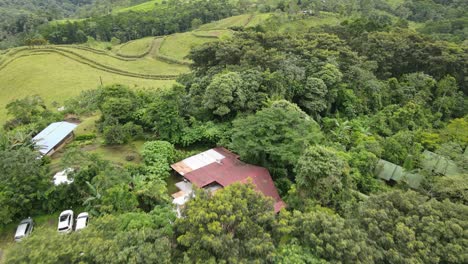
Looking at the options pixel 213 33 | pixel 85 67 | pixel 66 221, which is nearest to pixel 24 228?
pixel 66 221

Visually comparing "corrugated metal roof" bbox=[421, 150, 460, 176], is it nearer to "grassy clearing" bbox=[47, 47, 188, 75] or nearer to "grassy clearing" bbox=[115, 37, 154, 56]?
"grassy clearing" bbox=[47, 47, 188, 75]

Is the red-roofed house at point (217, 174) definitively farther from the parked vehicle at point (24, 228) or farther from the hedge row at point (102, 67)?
the hedge row at point (102, 67)

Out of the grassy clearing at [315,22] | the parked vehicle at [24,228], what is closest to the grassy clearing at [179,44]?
the grassy clearing at [315,22]

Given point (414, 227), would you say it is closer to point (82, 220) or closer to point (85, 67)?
point (82, 220)

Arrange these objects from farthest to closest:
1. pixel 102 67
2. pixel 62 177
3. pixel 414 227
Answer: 1. pixel 102 67
2. pixel 62 177
3. pixel 414 227

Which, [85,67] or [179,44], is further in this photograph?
[179,44]

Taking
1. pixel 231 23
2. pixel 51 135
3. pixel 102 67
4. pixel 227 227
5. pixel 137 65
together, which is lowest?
pixel 137 65

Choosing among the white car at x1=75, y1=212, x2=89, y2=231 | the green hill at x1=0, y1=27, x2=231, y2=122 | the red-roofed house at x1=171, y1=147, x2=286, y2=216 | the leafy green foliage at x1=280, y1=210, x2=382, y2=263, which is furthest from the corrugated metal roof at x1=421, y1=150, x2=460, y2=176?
the green hill at x1=0, y1=27, x2=231, y2=122
